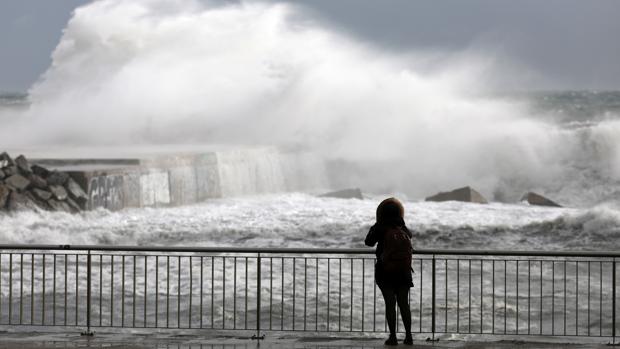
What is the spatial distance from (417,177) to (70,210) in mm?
18441

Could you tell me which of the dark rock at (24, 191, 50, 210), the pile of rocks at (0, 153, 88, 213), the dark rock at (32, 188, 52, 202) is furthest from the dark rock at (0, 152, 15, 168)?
the dark rock at (24, 191, 50, 210)

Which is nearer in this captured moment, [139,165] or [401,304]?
[401,304]

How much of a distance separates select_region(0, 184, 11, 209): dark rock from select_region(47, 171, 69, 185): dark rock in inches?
45.1

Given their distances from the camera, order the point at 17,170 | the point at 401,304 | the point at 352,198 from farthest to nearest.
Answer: the point at 352,198
the point at 17,170
the point at 401,304

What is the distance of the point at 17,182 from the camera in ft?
80.5

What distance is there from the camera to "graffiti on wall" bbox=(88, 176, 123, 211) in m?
24.8

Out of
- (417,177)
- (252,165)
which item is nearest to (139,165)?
(252,165)

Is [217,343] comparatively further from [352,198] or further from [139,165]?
Result: [352,198]

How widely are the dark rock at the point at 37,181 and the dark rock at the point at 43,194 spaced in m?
0.27

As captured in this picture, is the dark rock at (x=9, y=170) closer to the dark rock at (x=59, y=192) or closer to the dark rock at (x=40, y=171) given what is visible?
the dark rock at (x=40, y=171)

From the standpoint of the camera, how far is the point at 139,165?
2700 cm

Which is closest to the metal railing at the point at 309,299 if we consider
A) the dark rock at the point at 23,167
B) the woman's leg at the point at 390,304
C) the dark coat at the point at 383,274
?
the woman's leg at the point at 390,304

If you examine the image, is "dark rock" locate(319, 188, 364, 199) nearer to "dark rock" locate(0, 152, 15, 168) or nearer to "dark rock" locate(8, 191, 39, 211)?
"dark rock" locate(0, 152, 15, 168)

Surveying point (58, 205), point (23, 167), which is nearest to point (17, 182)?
point (23, 167)
